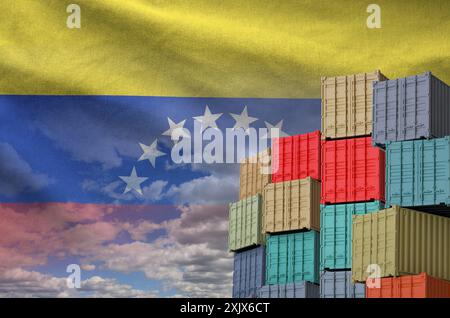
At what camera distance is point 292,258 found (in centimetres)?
6900

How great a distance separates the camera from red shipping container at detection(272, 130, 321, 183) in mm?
68688

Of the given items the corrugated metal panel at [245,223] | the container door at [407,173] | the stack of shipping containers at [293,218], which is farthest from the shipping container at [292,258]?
the container door at [407,173]

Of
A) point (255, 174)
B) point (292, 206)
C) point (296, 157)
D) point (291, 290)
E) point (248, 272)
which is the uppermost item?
point (296, 157)

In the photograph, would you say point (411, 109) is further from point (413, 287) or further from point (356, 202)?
point (413, 287)

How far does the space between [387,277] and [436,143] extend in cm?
833

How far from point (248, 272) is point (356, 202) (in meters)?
13.2

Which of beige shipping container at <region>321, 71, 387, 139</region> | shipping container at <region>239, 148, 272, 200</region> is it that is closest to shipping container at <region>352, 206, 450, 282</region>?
beige shipping container at <region>321, 71, 387, 139</region>

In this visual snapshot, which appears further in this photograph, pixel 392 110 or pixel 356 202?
pixel 356 202

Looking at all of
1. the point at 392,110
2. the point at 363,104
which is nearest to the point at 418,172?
the point at 392,110

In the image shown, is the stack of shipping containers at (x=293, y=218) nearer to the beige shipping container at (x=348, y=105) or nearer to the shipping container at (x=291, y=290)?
the shipping container at (x=291, y=290)

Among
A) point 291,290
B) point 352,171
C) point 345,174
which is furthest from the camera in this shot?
point 291,290

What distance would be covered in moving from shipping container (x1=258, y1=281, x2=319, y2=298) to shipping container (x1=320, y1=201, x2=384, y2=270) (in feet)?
5.58

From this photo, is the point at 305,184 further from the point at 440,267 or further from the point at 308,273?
the point at 440,267

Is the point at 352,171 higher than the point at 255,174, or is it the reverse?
the point at 255,174
